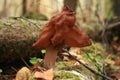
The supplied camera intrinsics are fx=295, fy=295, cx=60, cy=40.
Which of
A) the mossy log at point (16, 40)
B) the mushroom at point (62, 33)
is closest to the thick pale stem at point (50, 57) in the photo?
the mushroom at point (62, 33)

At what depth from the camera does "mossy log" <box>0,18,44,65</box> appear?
140 inches

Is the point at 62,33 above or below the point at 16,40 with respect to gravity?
above

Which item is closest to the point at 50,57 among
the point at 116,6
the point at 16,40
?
the point at 16,40

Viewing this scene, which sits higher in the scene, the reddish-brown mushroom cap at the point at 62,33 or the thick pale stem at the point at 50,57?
the reddish-brown mushroom cap at the point at 62,33

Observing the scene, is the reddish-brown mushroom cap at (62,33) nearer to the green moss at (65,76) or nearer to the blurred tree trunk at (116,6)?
the green moss at (65,76)

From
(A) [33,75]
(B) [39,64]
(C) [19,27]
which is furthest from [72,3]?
(A) [33,75]

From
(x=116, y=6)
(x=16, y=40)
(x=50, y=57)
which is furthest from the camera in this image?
(x=116, y=6)

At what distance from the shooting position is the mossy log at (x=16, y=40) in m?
3.56

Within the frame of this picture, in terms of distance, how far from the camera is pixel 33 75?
3.04 metres

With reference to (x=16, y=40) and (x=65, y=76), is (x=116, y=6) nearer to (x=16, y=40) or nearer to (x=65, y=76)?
(x=16, y=40)

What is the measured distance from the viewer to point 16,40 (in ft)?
12.0

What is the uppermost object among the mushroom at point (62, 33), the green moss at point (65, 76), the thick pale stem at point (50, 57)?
the mushroom at point (62, 33)

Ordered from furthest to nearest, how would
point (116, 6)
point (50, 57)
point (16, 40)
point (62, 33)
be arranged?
point (116, 6) < point (16, 40) < point (50, 57) < point (62, 33)

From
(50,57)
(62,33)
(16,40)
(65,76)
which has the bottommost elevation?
(65,76)
